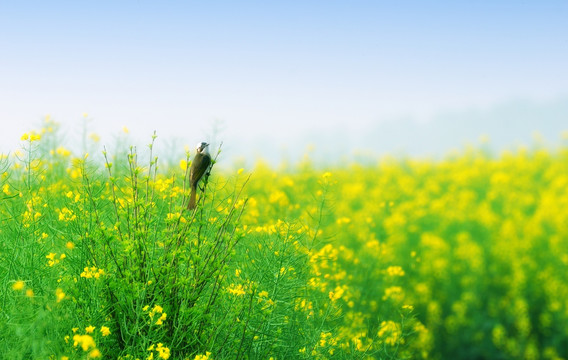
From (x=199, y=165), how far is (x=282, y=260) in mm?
673

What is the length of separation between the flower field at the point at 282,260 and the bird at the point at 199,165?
0.05m

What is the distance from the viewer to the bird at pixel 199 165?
2480mm

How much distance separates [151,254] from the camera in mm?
2455

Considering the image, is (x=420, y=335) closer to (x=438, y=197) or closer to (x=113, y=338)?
(x=438, y=197)

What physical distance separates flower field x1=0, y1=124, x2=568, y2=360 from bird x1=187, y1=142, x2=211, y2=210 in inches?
2.1

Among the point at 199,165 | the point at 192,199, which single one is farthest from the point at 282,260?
the point at 199,165

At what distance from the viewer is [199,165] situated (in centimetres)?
248

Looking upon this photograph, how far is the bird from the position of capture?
248 cm

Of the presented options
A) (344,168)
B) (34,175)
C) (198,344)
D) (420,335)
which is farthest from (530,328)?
(34,175)

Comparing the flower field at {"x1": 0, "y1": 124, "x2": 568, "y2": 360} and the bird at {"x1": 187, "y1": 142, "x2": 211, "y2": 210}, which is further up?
the bird at {"x1": 187, "y1": 142, "x2": 211, "y2": 210}

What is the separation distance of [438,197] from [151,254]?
6404 mm

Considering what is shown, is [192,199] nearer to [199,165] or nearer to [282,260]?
[199,165]

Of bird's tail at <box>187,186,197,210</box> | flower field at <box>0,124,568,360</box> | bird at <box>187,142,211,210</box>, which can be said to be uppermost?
bird at <box>187,142,211,210</box>

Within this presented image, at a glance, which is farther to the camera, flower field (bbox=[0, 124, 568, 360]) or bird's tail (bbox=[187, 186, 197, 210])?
bird's tail (bbox=[187, 186, 197, 210])
